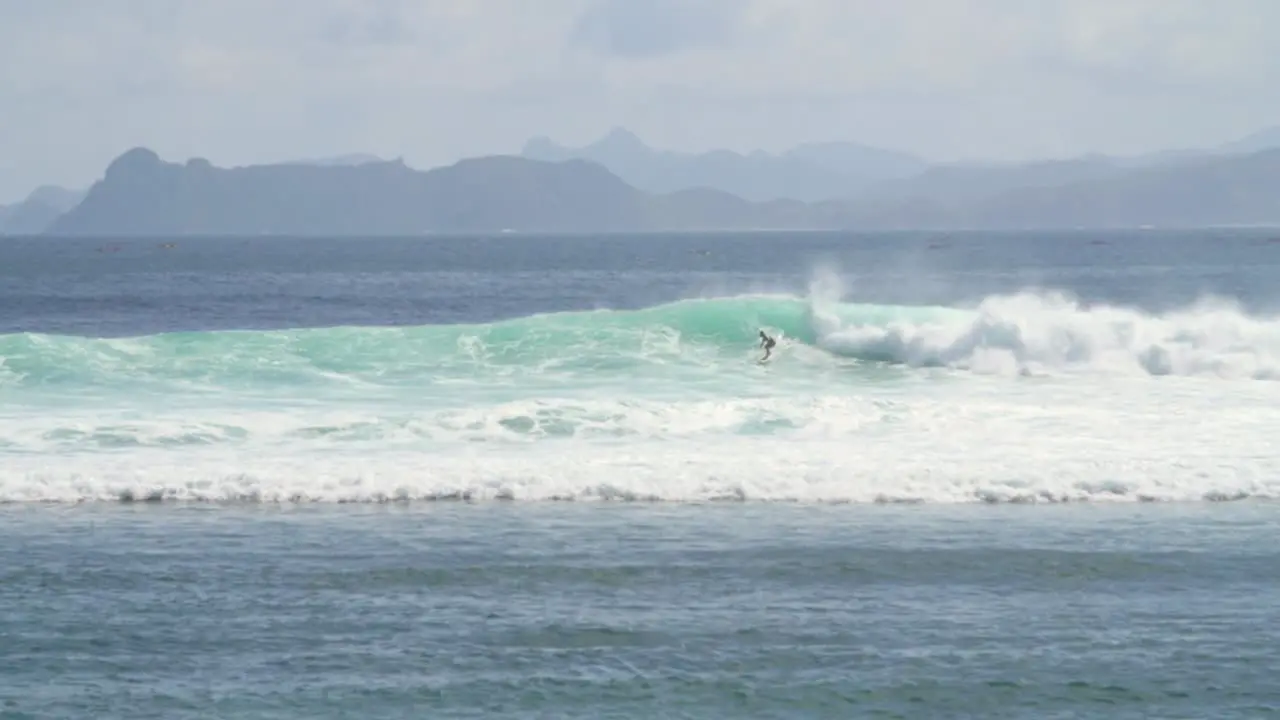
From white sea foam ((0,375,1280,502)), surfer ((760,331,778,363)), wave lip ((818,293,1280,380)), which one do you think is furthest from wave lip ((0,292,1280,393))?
white sea foam ((0,375,1280,502))

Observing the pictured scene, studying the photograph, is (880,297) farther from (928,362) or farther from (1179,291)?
(928,362)

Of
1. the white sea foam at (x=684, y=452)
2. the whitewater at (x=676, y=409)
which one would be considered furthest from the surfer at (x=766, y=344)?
the white sea foam at (x=684, y=452)

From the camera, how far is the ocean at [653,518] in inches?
487

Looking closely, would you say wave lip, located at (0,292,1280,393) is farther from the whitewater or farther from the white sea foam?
the white sea foam

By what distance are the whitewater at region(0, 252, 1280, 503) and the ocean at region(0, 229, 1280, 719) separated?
0.32ft

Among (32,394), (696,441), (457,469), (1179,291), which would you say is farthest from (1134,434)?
(1179,291)

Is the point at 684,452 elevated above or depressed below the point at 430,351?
below

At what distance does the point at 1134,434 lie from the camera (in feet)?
77.4

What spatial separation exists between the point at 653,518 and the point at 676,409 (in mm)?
6867

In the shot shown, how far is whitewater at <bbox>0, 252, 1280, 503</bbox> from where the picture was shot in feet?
65.5

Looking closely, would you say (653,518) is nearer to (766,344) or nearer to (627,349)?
(627,349)

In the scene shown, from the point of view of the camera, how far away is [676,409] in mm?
25047

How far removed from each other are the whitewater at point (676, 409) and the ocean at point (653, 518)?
10 centimetres

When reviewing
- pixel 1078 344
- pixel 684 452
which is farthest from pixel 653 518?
pixel 1078 344
